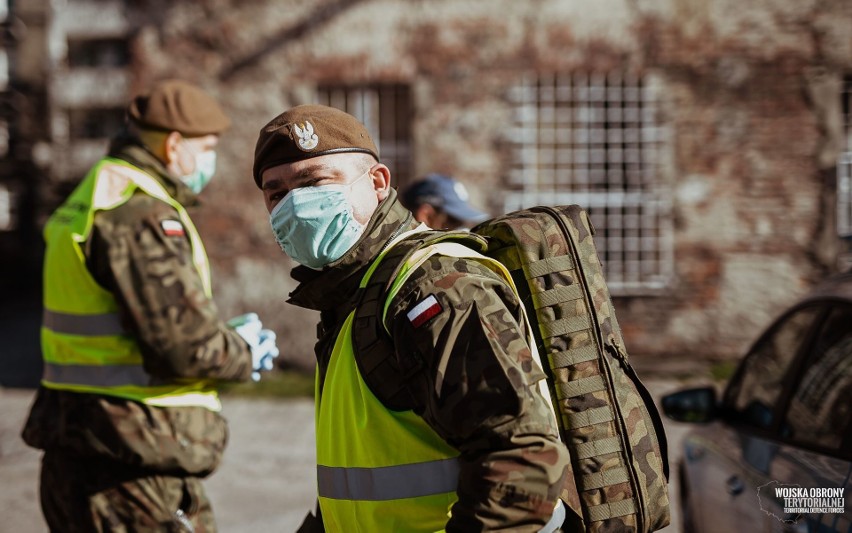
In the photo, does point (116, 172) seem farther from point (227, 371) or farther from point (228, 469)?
point (228, 469)

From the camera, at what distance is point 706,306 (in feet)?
30.9

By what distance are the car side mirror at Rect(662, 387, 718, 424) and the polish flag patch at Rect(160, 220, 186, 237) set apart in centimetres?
198

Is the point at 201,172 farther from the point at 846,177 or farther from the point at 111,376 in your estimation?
the point at 846,177

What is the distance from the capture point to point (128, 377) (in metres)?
3.05

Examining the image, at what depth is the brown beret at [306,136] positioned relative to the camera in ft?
6.56

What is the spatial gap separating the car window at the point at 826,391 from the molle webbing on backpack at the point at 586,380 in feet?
3.44

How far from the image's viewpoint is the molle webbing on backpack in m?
1.92

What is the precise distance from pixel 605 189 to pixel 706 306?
1573mm

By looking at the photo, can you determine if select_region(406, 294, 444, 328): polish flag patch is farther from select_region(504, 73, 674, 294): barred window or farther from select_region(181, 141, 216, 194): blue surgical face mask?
select_region(504, 73, 674, 294): barred window

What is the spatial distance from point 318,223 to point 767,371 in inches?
86.9

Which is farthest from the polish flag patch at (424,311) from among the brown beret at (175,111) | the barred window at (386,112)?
the barred window at (386,112)

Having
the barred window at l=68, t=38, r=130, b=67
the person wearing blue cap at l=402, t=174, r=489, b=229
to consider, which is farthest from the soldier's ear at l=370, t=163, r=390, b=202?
the barred window at l=68, t=38, r=130, b=67

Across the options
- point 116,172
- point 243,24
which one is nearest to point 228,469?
point 116,172

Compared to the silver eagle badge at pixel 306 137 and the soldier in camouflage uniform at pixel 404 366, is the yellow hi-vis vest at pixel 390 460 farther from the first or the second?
the silver eagle badge at pixel 306 137
